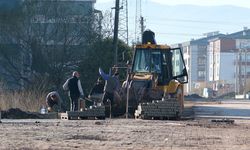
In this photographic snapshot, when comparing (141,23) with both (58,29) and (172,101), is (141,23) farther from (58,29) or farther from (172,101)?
(172,101)

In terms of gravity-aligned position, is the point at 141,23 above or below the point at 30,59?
above

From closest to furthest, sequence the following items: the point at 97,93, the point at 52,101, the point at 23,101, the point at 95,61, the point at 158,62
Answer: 1. the point at 158,62
2. the point at 97,93
3. the point at 52,101
4. the point at 23,101
5. the point at 95,61

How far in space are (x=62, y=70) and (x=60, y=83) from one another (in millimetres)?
1097

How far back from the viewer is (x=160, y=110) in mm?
29750

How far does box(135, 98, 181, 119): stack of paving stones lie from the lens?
97.3 ft

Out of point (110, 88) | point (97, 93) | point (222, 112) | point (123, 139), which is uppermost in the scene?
point (110, 88)

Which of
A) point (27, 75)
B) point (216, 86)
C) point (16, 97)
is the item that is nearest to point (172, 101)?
point (16, 97)

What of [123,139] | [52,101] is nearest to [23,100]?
[52,101]

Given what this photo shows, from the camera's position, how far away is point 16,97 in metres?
42.1

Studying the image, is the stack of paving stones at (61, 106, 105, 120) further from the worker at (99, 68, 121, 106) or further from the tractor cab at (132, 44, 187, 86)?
the tractor cab at (132, 44, 187, 86)

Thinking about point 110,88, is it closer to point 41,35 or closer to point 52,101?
point 52,101

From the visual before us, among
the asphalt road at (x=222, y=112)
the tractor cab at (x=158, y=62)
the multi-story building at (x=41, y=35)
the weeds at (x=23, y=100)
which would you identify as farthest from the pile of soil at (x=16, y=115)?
the multi-story building at (x=41, y=35)

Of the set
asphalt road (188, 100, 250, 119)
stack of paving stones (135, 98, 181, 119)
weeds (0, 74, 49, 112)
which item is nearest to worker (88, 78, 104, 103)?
asphalt road (188, 100, 250, 119)

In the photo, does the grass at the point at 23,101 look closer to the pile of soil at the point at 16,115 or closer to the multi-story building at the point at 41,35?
the pile of soil at the point at 16,115
